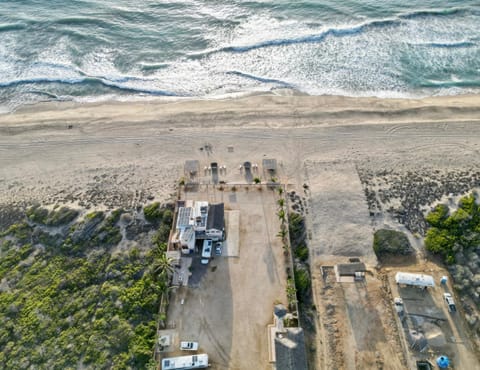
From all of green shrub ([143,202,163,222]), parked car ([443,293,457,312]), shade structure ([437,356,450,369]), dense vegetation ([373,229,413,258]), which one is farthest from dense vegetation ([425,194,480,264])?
green shrub ([143,202,163,222])

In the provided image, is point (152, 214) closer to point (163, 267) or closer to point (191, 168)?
point (163, 267)

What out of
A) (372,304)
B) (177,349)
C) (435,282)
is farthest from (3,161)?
(435,282)

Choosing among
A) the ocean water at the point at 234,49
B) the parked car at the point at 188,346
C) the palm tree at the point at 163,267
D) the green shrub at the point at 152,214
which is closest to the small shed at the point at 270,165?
the green shrub at the point at 152,214

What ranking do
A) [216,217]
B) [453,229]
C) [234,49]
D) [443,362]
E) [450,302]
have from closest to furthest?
[443,362]
[450,302]
[216,217]
[453,229]
[234,49]

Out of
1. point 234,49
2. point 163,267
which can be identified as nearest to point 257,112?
point 234,49

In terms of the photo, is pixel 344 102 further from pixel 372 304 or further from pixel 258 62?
pixel 372 304
